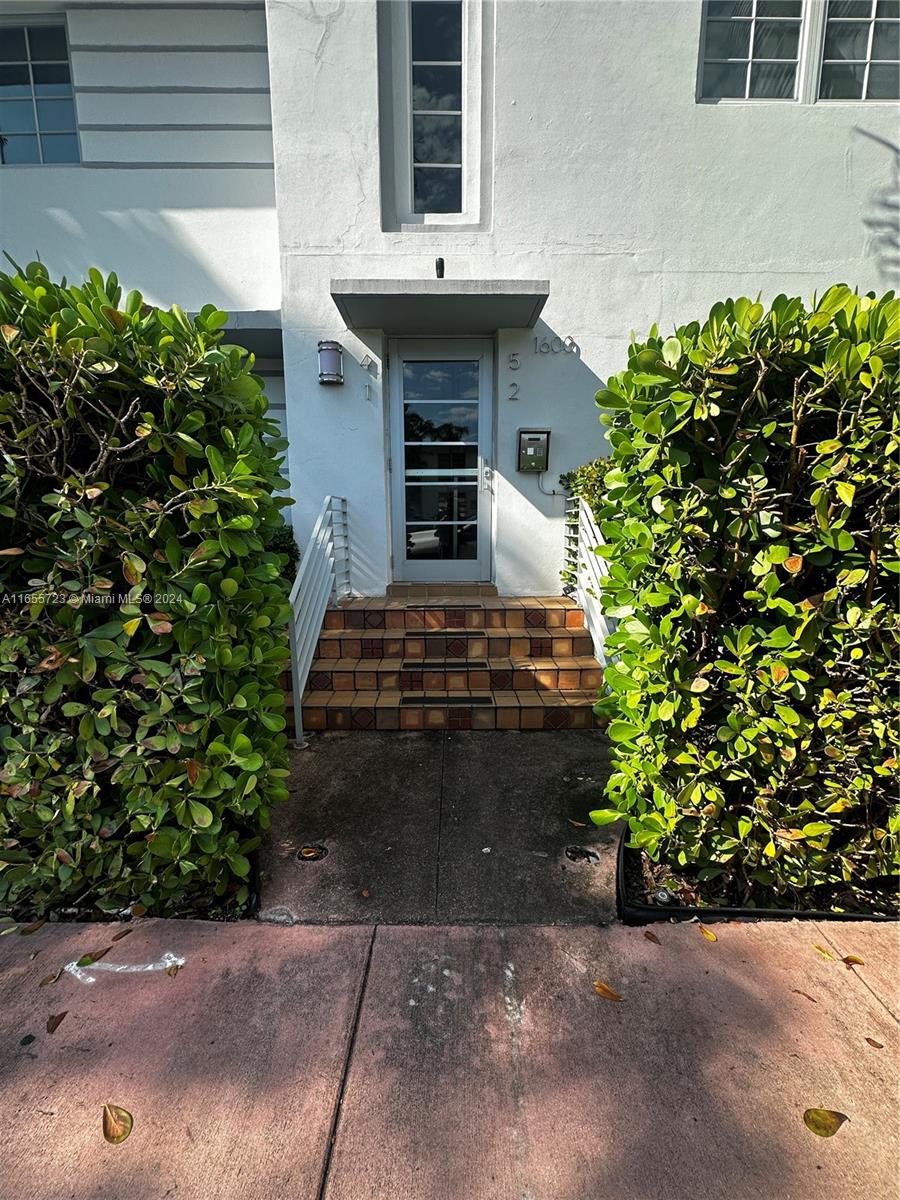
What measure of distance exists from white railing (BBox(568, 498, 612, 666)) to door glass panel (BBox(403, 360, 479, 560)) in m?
0.97

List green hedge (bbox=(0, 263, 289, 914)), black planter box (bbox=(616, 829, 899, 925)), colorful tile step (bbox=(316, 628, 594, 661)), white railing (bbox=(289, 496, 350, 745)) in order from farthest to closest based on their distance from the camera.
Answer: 1. colorful tile step (bbox=(316, 628, 594, 661))
2. white railing (bbox=(289, 496, 350, 745))
3. black planter box (bbox=(616, 829, 899, 925))
4. green hedge (bbox=(0, 263, 289, 914))

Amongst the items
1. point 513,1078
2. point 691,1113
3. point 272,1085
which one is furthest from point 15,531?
point 691,1113

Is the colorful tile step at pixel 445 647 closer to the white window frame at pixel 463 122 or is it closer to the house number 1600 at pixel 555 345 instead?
the house number 1600 at pixel 555 345

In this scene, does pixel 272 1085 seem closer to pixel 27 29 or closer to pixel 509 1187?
pixel 509 1187

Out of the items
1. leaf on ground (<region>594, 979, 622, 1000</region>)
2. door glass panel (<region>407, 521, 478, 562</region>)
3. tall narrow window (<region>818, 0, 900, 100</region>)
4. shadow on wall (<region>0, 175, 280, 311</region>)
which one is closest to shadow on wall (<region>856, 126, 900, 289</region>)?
tall narrow window (<region>818, 0, 900, 100</region>)

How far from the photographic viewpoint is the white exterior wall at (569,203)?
175 inches

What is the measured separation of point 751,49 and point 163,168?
5269 millimetres

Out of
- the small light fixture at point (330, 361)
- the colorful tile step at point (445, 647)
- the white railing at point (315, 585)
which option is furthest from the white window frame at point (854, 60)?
the white railing at point (315, 585)

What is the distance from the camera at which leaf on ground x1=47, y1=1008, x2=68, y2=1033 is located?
168 centimetres

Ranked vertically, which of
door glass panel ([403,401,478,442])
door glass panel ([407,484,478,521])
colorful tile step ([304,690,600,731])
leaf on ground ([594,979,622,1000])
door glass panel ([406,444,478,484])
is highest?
door glass panel ([403,401,478,442])

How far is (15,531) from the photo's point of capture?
191cm

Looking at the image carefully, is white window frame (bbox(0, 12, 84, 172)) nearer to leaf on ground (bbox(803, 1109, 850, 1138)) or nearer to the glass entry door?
the glass entry door

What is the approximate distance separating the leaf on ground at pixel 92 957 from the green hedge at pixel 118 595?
17 centimetres

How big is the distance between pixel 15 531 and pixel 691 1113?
106 inches
